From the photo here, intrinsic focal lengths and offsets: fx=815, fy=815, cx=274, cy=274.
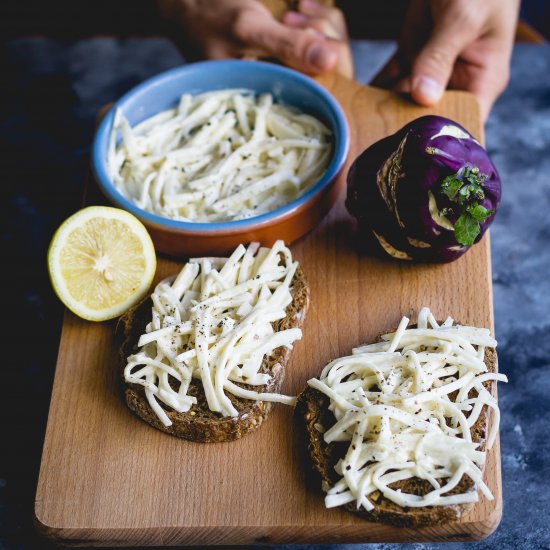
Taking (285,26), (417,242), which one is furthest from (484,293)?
(285,26)

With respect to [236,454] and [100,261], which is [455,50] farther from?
[236,454]

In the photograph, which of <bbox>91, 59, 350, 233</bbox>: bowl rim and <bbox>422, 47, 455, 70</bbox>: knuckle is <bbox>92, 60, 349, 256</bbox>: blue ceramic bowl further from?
<bbox>422, 47, 455, 70</bbox>: knuckle

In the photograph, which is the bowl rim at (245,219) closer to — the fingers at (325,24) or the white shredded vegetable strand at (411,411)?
the fingers at (325,24)

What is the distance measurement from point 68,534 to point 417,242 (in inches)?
53.1

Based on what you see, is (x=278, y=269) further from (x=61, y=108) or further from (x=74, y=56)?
(x=74, y=56)

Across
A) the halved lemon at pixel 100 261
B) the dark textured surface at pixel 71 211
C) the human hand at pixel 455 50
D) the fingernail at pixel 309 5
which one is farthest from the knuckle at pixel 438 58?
the halved lemon at pixel 100 261

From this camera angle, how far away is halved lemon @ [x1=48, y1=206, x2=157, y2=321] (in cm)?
260

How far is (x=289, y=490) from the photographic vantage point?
89.8 inches

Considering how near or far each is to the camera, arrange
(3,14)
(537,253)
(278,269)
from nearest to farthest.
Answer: (278,269) < (537,253) < (3,14)

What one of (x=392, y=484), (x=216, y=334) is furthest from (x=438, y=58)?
(x=392, y=484)

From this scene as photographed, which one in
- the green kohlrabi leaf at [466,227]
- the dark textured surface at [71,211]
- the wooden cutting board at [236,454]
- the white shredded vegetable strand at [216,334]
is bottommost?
the dark textured surface at [71,211]

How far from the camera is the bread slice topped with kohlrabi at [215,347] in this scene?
237 cm

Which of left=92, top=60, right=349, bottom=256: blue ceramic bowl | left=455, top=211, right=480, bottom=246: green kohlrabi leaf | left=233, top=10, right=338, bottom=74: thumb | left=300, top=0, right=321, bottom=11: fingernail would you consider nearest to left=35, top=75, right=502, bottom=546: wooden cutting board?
left=92, top=60, right=349, bottom=256: blue ceramic bowl

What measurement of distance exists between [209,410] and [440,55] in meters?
1.71
